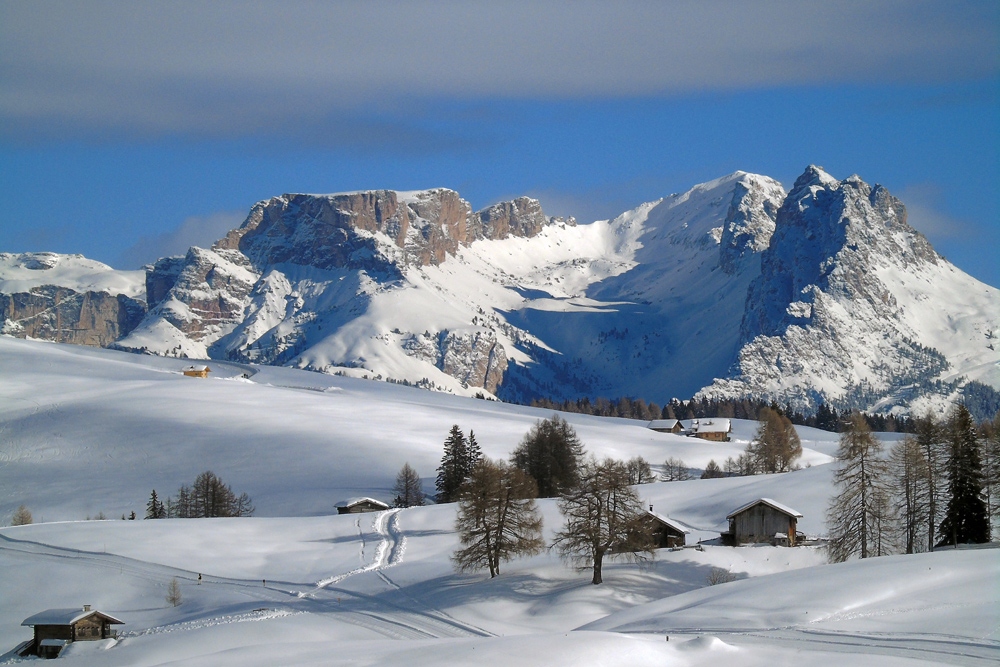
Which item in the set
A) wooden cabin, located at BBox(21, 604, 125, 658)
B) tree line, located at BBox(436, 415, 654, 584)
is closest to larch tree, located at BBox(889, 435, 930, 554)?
tree line, located at BBox(436, 415, 654, 584)

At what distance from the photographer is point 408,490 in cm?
10331

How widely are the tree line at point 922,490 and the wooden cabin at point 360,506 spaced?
4457 cm

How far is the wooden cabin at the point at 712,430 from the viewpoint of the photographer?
16569 centimetres

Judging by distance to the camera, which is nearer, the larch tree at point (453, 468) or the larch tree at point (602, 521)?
the larch tree at point (602, 521)

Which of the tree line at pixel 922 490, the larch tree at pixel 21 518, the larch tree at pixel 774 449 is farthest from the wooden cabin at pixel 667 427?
the tree line at pixel 922 490

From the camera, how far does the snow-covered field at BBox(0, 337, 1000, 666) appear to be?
36562 mm

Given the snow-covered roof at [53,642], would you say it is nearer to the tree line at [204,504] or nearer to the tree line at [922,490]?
the tree line at [922,490]

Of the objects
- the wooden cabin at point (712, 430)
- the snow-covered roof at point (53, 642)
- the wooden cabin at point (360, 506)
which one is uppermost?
the wooden cabin at point (712, 430)

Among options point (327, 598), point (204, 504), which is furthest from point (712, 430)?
point (327, 598)

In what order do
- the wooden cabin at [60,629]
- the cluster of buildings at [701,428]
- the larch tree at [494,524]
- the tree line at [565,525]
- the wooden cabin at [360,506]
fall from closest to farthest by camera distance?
1. the wooden cabin at [60,629]
2. the tree line at [565,525]
3. the larch tree at [494,524]
4. the wooden cabin at [360,506]
5. the cluster of buildings at [701,428]

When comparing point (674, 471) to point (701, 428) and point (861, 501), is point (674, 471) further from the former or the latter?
point (861, 501)

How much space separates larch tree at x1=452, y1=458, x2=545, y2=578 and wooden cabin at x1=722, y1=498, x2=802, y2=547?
46.2 feet

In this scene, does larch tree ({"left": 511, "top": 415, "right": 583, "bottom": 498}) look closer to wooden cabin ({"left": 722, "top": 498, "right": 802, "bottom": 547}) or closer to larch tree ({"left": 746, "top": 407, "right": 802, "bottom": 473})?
larch tree ({"left": 746, "top": 407, "right": 802, "bottom": 473})

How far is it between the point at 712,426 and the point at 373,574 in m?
113
